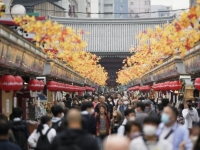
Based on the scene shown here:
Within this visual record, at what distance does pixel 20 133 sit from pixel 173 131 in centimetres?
458

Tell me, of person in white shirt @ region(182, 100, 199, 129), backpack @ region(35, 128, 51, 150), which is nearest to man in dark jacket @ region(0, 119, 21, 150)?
Result: backpack @ region(35, 128, 51, 150)

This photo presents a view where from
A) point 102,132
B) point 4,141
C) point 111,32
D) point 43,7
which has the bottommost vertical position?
point 102,132

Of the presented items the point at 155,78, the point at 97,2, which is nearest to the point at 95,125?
the point at 155,78

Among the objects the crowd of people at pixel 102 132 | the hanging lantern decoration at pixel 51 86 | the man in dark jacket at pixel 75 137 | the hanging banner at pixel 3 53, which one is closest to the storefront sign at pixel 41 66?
the hanging lantern decoration at pixel 51 86

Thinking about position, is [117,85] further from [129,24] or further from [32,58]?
[32,58]

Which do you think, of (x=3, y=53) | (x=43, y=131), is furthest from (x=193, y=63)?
(x=43, y=131)

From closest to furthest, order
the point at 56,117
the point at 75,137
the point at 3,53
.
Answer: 1. the point at 75,137
2. the point at 56,117
3. the point at 3,53

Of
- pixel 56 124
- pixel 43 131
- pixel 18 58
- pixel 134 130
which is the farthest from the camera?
pixel 18 58

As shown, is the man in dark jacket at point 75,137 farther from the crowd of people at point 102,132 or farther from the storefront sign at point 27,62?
the storefront sign at point 27,62

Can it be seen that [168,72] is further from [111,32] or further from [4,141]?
[111,32]

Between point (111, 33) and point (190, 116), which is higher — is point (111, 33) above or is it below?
above

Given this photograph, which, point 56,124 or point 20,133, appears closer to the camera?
point 56,124

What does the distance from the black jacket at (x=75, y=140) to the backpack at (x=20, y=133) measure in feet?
19.3

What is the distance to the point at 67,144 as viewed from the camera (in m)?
7.04
